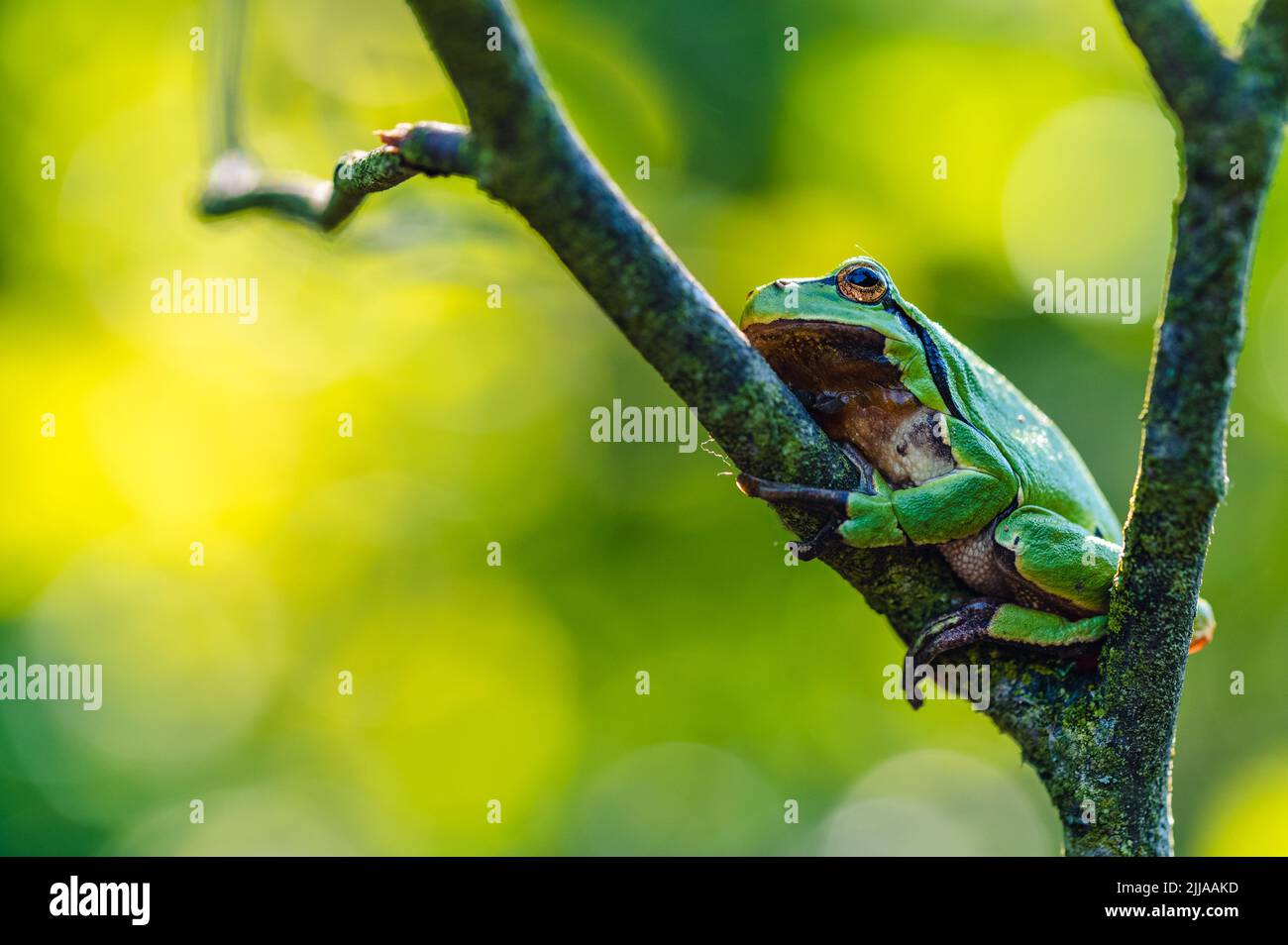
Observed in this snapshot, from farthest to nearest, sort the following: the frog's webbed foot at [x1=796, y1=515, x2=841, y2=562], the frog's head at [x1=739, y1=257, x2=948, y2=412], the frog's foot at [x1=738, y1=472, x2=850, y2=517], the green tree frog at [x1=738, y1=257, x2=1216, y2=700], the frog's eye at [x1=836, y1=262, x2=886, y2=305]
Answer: the frog's eye at [x1=836, y1=262, x2=886, y2=305] → the frog's head at [x1=739, y1=257, x2=948, y2=412] → the green tree frog at [x1=738, y1=257, x2=1216, y2=700] → the frog's webbed foot at [x1=796, y1=515, x2=841, y2=562] → the frog's foot at [x1=738, y1=472, x2=850, y2=517]

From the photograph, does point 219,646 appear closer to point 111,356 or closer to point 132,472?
point 132,472

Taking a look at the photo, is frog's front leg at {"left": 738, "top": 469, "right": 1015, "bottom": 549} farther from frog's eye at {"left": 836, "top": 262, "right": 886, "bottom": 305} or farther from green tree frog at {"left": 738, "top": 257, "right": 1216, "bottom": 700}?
frog's eye at {"left": 836, "top": 262, "right": 886, "bottom": 305}

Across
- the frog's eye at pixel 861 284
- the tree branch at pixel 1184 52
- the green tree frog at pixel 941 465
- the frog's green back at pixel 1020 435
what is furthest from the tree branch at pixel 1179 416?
the frog's eye at pixel 861 284

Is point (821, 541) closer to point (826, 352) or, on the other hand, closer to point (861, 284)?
point (826, 352)

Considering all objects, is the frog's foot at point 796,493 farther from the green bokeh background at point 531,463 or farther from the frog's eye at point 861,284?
the green bokeh background at point 531,463

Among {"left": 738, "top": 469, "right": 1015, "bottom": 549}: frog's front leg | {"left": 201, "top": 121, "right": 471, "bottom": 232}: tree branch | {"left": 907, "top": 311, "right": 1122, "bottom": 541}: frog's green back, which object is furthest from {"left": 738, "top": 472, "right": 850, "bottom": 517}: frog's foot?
{"left": 201, "top": 121, "right": 471, "bottom": 232}: tree branch
